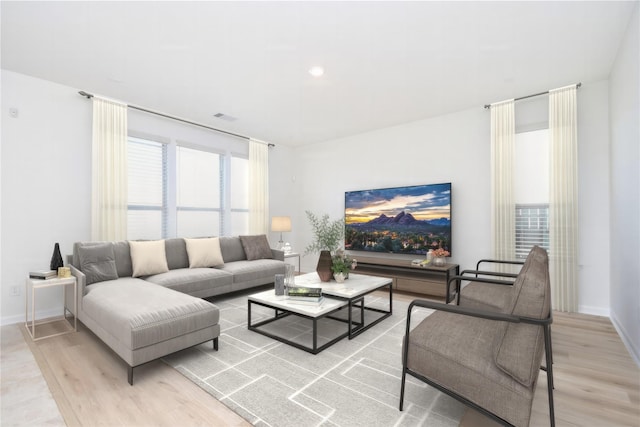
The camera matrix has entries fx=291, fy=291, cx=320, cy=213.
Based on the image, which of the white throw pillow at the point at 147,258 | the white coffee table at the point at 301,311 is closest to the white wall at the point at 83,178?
the white throw pillow at the point at 147,258

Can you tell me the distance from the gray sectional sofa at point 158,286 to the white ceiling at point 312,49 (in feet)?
6.69

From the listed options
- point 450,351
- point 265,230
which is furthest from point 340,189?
point 450,351

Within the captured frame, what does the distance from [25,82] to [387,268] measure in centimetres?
534

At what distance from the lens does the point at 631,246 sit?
2553mm

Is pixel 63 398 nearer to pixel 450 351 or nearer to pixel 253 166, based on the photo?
pixel 450 351

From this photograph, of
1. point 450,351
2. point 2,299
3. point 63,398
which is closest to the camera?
point 450,351

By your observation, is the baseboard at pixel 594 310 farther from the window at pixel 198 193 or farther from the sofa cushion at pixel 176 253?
the window at pixel 198 193

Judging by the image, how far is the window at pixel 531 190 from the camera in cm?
388

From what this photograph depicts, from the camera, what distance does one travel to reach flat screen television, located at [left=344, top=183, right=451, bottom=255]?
4.59 m

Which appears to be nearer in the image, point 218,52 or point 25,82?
point 218,52

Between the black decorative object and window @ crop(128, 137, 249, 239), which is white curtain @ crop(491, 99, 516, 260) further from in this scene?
the black decorative object

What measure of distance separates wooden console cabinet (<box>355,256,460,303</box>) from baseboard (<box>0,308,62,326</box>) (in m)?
4.16

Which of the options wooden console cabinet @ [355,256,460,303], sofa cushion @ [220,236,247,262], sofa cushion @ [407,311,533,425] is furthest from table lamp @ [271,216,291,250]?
sofa cushion @ [407,311,533,425]

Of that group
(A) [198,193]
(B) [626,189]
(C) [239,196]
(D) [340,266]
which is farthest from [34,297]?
(B) [626,189]
